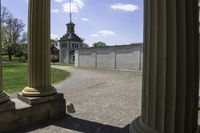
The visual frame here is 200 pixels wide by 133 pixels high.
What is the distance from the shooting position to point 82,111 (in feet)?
25.1

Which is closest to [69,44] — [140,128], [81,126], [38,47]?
[38,47]

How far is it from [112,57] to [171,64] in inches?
1235

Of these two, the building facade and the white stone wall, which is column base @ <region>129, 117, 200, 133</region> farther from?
the building facade

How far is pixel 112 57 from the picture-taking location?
34.2 metres

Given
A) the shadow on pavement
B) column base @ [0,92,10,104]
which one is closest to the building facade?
the shadow on pavement

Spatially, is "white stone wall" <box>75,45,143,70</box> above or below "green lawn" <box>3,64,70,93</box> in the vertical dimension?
above

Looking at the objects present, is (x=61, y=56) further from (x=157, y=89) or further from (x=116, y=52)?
(x=157, y=89)

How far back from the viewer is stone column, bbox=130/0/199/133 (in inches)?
113

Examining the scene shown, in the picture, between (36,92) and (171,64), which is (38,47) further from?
(171,64)

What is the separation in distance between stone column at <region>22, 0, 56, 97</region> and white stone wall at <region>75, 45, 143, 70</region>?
23261 millimetres

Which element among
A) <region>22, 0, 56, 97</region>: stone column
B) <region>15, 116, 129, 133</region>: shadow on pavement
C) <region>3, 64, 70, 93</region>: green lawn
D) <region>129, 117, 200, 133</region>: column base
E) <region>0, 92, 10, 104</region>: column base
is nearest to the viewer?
<region>129, 117, 200, 133</region>: column base

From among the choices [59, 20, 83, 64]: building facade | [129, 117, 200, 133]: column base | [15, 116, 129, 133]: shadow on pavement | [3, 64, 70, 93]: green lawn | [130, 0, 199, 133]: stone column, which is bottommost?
[3, 64, 70, 93]: green lawn

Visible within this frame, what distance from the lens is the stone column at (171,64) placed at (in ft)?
9.45

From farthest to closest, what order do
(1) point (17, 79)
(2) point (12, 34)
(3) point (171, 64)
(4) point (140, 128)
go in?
(2) point (12, 34) < (1) point (17, 79) < (4) point (140, 128) < (3) point (171, 64)
